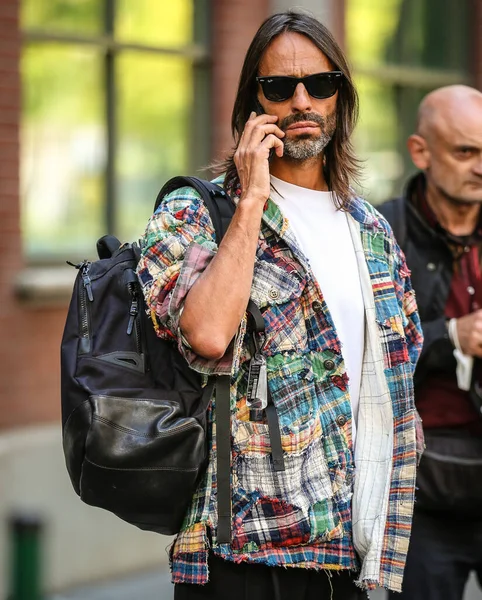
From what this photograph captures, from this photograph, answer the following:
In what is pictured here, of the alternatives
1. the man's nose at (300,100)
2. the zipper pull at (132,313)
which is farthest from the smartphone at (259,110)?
the zipper pull at (132,313)

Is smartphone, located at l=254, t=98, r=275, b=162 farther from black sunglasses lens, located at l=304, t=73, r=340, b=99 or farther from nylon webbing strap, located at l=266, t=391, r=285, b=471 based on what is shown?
nylon webbing strap, located at l=266, t=391, r=285, b=471

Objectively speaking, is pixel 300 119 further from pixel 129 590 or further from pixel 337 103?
pixel 129 590

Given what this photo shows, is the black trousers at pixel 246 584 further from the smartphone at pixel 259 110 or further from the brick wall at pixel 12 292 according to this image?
the brick wall at pixel 12 292

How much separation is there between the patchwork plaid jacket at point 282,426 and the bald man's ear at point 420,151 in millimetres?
1141

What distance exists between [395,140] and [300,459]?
6463mm

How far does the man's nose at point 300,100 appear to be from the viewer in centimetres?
304

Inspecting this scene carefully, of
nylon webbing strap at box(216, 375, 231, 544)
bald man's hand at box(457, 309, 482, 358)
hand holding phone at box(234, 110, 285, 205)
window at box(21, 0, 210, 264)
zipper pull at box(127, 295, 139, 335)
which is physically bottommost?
nylon webbing strap at box(216, 375, 231, 544)

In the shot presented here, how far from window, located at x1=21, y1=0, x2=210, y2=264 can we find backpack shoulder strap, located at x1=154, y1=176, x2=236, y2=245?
358cm

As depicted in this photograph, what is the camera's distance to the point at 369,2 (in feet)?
28.1

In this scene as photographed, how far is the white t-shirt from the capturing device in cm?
310

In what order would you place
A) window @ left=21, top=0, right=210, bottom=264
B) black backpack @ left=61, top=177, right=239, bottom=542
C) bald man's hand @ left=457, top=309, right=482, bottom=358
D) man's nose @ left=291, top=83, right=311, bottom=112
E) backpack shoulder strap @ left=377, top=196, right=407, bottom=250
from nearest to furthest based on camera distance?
1. black backpack @ left=61, top=177, right=239, bottom=542
2. man's nose @ left=291, top=83, right=311, bottom=112
3. bald man's hand @ left=457, top=309, right=482, bottom=358
4. backpack shoulder strap @ left=377, top=196, right=407, bottom=250
5. window @ left=21, top=0, right=210, bottom=264

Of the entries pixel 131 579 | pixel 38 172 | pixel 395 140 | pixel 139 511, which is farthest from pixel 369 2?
pixel 139 511

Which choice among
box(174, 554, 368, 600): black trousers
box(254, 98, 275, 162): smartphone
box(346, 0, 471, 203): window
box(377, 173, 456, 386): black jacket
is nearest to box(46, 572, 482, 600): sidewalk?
box(377, 173, 456, 386): black jacket

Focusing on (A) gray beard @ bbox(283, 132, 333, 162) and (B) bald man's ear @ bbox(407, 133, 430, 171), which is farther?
(B) bald man's ear @ bbox(407, 133, 430, 171)
